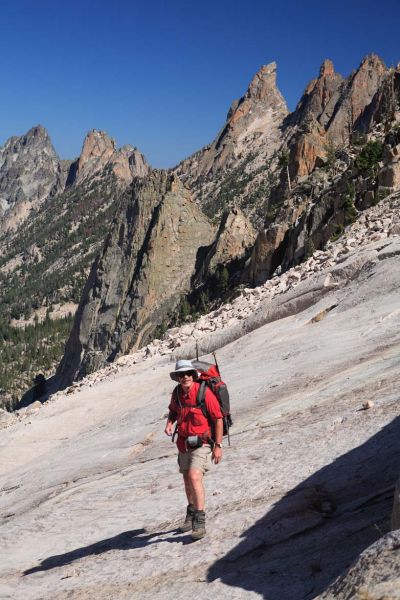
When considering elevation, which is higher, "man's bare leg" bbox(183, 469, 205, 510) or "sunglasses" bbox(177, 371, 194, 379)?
"sunglasses" bbox(177, 371, 194, 379)

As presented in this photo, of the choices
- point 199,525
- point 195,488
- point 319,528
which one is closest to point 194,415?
point 195,488

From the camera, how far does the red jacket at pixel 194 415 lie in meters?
6.67

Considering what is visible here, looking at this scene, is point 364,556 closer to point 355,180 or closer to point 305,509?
point 305,509

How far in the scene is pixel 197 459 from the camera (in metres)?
6.70

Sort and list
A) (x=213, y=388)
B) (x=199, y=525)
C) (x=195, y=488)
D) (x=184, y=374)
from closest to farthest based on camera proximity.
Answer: (x=199, y=525)
(x=195, y=488)
(x=184, y=374)
(x=213, y=388)

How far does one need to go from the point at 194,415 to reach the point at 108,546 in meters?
2.01

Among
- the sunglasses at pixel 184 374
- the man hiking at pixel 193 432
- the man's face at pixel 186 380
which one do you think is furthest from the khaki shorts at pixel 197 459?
the sunglasses at pixel 184 374

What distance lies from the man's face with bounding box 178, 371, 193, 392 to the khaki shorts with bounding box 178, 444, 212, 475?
0.69 metres

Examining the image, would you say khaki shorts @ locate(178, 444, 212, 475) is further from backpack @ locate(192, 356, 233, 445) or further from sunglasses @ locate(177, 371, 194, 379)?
sunglasses @ locate(177, 371, 194, 379)

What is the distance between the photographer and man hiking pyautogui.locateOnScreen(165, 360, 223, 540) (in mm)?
6609

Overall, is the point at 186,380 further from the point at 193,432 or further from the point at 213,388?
the point at 193,432

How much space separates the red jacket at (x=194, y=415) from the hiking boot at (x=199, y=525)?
74 centimetres

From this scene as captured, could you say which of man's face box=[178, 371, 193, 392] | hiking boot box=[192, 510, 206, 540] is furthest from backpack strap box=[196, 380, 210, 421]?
hiking boot box=[192, 510, 206, 540]

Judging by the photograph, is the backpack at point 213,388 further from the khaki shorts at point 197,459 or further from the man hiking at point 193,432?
the khaki shorts at point 197,459
